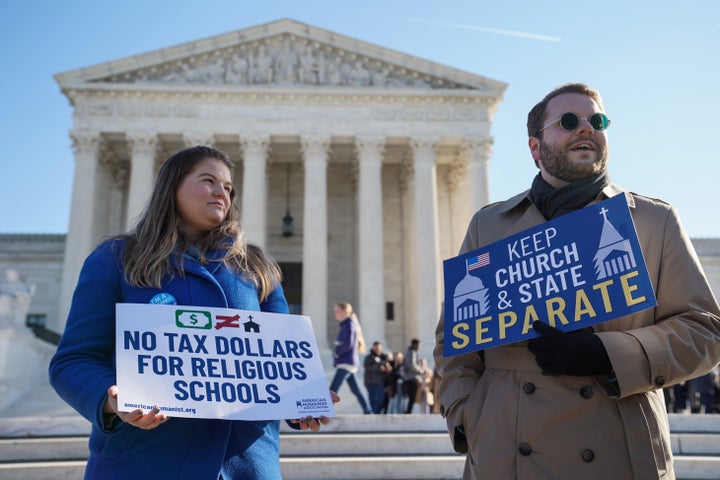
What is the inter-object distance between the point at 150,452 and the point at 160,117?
29739 millimetres

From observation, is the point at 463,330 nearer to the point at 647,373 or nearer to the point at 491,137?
the point at 647,373

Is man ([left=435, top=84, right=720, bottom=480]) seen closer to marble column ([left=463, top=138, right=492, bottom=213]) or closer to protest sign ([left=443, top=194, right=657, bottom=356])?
protest sign ([left=443, top=194, right=657, bottom=356])

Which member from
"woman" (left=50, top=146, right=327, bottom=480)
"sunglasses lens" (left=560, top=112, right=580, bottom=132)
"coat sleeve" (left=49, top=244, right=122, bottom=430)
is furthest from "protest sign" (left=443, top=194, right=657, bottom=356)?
"coat sleeve" (left=49, top=244, right=122, bottom=430)

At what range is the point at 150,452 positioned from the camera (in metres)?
2.69

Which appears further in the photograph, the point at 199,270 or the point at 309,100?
the point at 309,100

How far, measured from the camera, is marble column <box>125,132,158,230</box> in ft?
96.1

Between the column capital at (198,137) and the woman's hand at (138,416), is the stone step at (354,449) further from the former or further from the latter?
the column capital at (198,137)

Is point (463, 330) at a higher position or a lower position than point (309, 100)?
A: lower

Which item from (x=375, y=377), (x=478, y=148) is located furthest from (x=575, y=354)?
(x=478, y=148)

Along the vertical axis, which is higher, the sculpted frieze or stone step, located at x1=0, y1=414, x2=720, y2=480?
the sculpted frieze

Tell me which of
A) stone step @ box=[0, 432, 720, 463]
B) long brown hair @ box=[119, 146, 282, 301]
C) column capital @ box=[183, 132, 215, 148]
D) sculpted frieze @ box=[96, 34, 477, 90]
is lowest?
stone step @ box=[0, 432, 720, 463]

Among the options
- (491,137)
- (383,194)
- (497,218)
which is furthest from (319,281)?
(497,218)

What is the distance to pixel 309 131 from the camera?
100 feet

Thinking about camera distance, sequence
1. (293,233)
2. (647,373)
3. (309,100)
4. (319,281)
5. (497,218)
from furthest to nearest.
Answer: (293,233) → (309,100) → (319,281) → (497,218) → (647,373)
